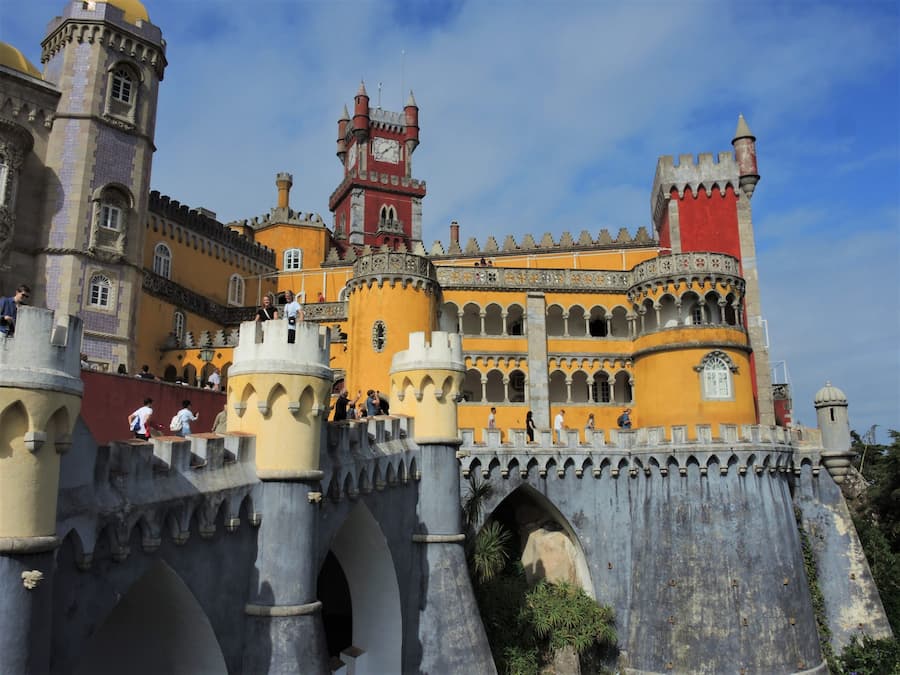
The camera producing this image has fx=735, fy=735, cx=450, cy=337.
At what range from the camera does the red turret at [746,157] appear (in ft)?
133

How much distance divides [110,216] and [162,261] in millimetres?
8570

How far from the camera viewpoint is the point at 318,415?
13.8 metres

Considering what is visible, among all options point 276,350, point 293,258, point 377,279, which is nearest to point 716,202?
point 377,279

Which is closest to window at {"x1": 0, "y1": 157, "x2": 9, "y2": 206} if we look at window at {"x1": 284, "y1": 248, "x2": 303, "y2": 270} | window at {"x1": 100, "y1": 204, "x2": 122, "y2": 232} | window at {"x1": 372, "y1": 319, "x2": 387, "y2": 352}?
window at {"x1": 100, "y1": 204, "x2": 122, "y2": 232}

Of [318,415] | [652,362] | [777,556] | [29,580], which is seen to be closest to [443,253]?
[652,362]

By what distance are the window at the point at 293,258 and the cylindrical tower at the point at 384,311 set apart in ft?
52.6

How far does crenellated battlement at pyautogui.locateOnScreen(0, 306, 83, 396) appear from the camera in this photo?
818 centimetres

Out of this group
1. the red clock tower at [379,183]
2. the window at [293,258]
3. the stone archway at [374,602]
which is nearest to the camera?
the stone archway at [374,602]

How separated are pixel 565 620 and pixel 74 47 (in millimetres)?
32140

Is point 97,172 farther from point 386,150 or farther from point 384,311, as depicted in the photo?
point 386,150

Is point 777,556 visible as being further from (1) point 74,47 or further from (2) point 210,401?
(1) point 74,47

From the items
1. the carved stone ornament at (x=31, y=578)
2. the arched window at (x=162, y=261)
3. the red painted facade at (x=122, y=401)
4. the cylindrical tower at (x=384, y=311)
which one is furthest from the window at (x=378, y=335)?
the carved stone ornament at (x=31, y=578)

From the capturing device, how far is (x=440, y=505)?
69.6 feet

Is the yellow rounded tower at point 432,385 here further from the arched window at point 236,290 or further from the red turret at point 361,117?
the red turret at point 361,117
